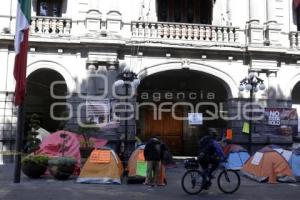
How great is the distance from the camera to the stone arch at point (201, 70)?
19.4 meters

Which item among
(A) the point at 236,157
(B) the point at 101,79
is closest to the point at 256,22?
(A) the point at 236,157

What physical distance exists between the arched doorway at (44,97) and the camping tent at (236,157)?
8308 millimetres

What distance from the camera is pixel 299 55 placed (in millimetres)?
20375

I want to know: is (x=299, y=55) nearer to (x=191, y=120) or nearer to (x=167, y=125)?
(x=191, y=120)

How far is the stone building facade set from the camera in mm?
18828

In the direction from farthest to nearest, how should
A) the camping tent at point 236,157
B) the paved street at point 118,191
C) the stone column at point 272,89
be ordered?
the stone column at point 272,89 → the camping tent at point 236,157 → the paved street at point 118,191

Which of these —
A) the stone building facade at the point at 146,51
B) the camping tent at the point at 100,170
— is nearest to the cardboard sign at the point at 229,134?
the stone building facade at the point at 146,51

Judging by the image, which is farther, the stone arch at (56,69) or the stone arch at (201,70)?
the stone arch at (201,70)

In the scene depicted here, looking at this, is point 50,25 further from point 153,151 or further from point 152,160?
point 152,160

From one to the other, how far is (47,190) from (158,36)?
9.49m

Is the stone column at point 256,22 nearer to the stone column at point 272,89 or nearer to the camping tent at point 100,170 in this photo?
the stone column at point 272,89

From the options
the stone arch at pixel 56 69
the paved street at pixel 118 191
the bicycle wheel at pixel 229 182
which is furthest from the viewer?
the stone arch at pixel 56 69

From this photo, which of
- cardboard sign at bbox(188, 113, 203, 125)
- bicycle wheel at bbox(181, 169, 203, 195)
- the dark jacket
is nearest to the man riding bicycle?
bicycle wheel at bbox(181, 169, 203, 195)

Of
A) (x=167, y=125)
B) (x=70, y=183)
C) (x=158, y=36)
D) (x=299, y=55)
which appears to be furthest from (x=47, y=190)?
(x=299, y=55)
